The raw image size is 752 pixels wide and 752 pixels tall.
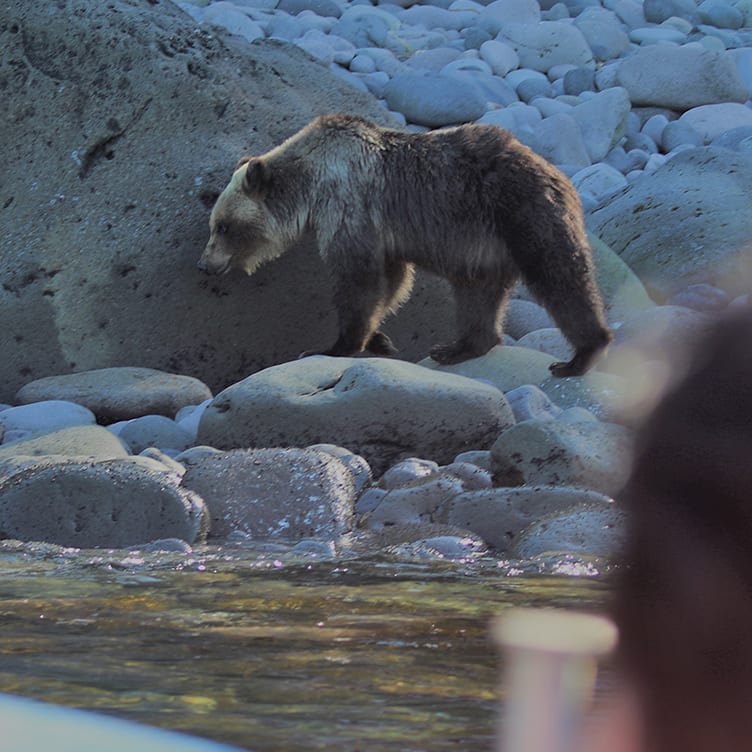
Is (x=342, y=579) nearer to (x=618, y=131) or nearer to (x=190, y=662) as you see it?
(x=190, y=662)

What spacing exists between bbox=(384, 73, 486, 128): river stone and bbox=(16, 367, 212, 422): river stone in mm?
9094

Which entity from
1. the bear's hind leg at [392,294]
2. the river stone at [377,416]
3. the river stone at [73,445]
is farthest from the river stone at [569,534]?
the bear's hind leg at [392,294]

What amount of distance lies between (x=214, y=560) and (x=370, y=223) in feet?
14.4

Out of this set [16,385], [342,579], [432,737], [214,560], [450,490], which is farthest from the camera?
[16,385]

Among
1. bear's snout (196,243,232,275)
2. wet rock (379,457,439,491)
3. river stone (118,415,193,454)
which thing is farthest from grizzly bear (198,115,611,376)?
wet rock (379,457,439,491)

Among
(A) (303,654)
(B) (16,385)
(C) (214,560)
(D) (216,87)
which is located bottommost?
(B) (16,385)

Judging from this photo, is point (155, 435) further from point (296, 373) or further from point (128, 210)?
point (128, 210)

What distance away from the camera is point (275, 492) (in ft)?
17.2

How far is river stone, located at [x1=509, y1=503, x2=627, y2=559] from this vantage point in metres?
4.36

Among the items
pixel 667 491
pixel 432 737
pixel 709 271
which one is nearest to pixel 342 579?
pixel 432 737

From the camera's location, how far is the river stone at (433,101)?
16312 millimetres

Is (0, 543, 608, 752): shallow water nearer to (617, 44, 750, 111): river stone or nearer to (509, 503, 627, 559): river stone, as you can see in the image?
(509, 503, 627, 559): river stone

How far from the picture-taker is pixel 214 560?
4.27 metres

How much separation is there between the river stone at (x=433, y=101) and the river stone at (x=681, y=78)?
7.93 ft
